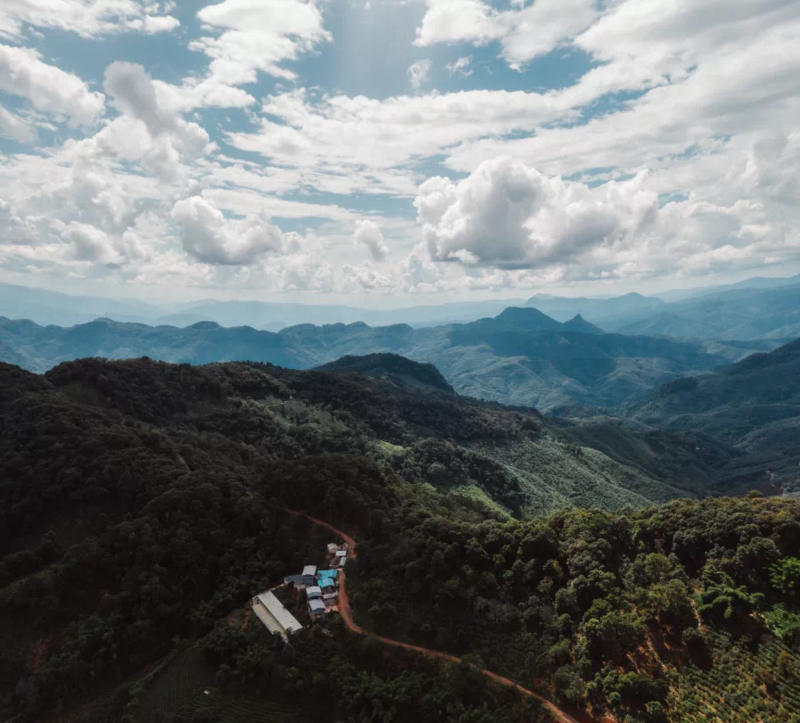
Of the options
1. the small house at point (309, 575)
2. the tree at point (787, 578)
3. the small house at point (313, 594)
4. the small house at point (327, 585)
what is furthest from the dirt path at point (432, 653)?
the tree at point (787, 578)

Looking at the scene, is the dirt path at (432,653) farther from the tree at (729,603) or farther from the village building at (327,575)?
the tree at (729,603)

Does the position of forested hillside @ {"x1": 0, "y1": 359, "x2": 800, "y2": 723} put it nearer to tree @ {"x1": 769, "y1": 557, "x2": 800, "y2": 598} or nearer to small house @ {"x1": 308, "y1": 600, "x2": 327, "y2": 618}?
tree @ {"x1": 769, "y1": 557, "x2": 800, "y2": 598}

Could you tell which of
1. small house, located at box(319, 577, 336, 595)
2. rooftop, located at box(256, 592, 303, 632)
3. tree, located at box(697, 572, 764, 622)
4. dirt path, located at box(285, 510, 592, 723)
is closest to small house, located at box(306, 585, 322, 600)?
small house, located at box(319, 577, 336, 595)

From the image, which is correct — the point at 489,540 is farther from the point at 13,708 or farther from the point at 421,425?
the point at 421,425

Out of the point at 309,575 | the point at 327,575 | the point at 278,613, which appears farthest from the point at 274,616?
the point at 327,575

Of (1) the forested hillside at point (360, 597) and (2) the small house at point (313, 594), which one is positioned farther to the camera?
(2) the small house at point (313, 594)
